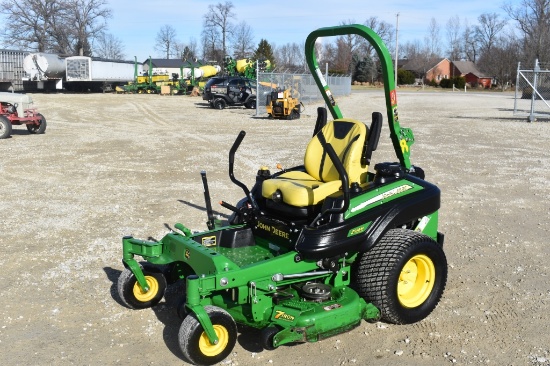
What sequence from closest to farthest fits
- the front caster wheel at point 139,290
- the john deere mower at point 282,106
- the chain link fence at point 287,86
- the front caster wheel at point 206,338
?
the front caster wheel at point 206,338 < the front caster wheel at point 139,290 < the john deere mower at point 282,106 < the chain link fence at point 287,86

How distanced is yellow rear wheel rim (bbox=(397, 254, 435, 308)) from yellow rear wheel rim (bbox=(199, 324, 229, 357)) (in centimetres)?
160

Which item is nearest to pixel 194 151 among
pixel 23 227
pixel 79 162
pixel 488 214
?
pixel 79 162

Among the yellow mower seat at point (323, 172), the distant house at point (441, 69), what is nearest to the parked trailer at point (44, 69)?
the yellow mower seat at point (323, 172)

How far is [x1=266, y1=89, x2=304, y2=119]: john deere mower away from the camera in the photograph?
23.2m

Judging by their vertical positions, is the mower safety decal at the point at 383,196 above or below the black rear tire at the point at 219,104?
below

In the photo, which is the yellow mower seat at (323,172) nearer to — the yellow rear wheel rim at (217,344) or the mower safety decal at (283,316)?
the mower safety decal at (283,316)

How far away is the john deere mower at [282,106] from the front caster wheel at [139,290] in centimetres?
1835

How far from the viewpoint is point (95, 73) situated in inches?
1703

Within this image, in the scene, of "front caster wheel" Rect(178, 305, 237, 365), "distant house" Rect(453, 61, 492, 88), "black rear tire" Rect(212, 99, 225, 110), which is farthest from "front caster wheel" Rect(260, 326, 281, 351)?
"distant house" Rect(453, 61, 492, 88)

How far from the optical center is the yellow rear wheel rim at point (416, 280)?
5016mm

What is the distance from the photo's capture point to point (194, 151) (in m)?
14.5

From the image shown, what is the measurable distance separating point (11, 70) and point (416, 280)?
3881 cm

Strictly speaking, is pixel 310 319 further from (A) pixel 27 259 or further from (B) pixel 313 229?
(A) pixel 27 259

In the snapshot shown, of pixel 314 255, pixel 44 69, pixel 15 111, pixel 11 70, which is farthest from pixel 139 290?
pixel 44 69
